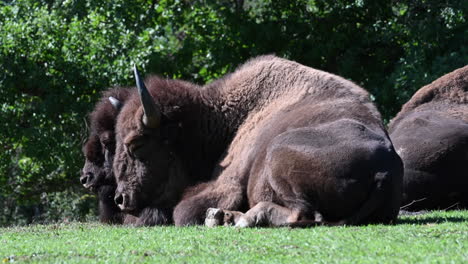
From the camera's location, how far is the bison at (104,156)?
973cm

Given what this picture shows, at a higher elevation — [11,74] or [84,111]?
[11,74]

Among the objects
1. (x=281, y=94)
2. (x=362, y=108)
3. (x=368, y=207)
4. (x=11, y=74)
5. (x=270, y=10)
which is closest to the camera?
(x=368, y=207)

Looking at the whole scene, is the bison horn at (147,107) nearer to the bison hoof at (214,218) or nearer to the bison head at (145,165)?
the bison head at (145,165)

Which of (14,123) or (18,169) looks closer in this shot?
(14,123)

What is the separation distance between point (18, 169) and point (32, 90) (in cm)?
340

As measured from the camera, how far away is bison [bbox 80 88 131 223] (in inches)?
383

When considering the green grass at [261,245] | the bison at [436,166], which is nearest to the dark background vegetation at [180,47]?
the bison at [436,166]

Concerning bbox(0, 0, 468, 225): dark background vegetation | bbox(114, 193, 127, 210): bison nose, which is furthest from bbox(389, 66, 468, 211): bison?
bbox(0, 0, 468, 225): dark background vegetation

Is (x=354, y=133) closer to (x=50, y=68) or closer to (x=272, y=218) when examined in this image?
(x=272, y=218)

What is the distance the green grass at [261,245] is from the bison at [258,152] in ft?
1.38

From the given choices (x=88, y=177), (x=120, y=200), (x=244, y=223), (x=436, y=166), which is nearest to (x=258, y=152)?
(x=244, y=223)

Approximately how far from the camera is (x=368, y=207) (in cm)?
700

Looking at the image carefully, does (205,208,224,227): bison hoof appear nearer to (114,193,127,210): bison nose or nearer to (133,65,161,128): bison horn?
(133,65,161,128): bison horn

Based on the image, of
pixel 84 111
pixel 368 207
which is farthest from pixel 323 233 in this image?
pixel 84 111
